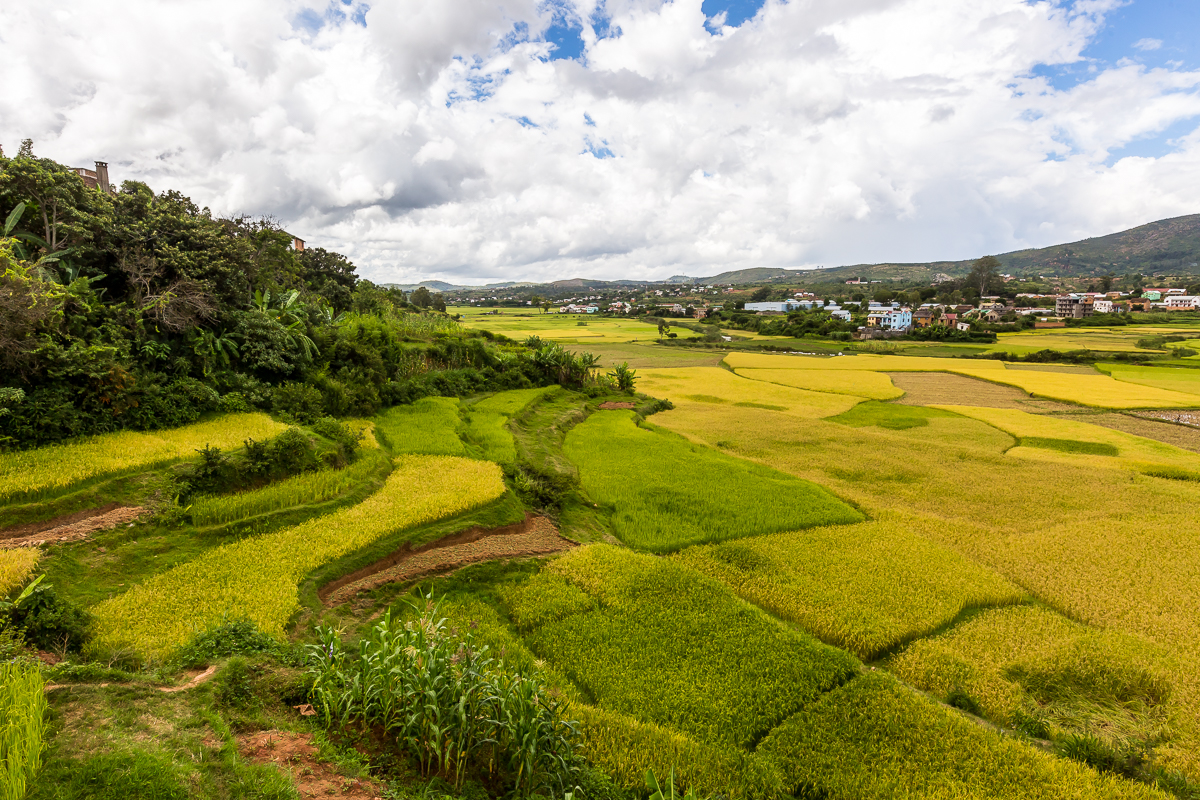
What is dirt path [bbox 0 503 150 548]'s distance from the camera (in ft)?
23.0

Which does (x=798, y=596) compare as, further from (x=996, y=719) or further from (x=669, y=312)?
(x=669, y=312)

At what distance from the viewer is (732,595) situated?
26.6 ft

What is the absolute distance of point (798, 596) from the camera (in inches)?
330

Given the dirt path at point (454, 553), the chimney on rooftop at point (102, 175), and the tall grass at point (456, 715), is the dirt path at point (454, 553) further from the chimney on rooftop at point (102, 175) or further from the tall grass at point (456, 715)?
the chimney on rooftop at point (102, 175)

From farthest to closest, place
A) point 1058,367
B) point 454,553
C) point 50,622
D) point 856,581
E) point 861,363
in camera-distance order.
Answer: point 861,363
point 1058,367
point 454,553
point 856,581
point 50,622

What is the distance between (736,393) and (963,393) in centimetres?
1265

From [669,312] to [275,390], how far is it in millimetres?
88501

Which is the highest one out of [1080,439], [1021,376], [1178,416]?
[1021,376]

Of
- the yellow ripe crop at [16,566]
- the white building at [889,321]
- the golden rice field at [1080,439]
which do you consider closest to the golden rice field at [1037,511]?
the golden rice field at [1080,439]

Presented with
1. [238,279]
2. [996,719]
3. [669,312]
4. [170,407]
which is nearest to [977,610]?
[996,719]

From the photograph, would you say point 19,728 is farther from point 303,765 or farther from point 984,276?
point 984,276

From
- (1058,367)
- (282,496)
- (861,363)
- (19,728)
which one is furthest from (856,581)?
(1058,367)

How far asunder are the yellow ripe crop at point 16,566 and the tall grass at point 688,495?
8497 millimetres

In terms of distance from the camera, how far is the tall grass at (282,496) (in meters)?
8.55
